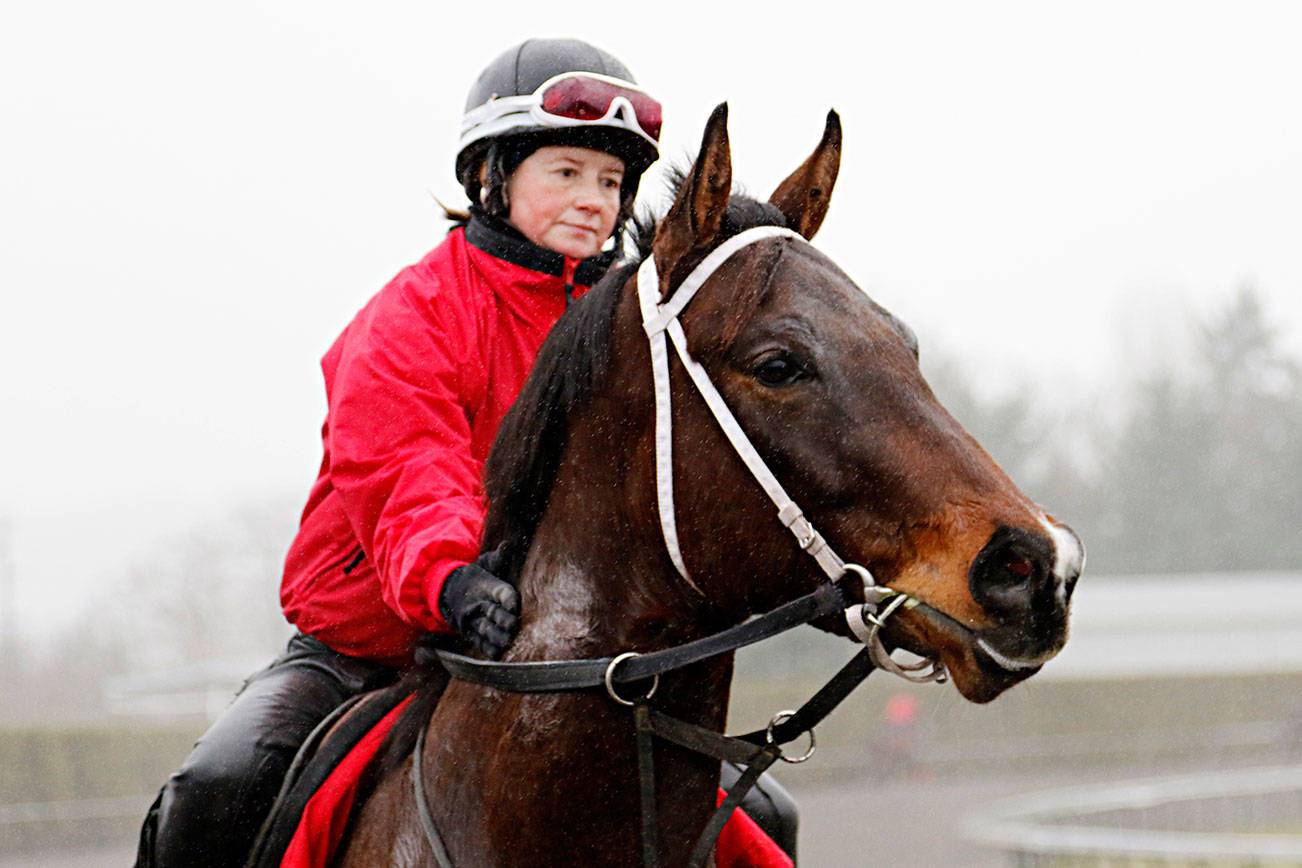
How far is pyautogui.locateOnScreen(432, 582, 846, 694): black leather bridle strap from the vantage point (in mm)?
2596

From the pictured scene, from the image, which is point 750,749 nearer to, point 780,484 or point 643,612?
point 643,612

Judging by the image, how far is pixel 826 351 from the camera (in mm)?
2641

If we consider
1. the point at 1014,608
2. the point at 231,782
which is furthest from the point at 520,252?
the point at 1014,608

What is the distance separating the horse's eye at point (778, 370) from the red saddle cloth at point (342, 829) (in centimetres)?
120

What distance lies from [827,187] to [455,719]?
1.30 metres

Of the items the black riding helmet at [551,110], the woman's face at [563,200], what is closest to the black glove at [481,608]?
the woman's face at [563,200]

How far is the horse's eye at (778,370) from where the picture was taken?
105 inches

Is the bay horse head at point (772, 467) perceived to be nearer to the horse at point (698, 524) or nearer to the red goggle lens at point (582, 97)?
the horse at point (698, 524)

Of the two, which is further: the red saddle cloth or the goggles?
the goggles

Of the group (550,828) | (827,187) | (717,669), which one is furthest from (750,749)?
(827,187)

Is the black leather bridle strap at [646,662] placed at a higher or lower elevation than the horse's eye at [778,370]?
lower

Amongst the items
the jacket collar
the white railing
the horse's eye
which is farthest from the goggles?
the white railing

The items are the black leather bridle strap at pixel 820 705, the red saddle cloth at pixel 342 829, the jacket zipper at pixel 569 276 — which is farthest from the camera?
the jacket zipper at pixel 569 276

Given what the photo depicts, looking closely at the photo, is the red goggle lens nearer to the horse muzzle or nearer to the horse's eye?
the horse's eye
